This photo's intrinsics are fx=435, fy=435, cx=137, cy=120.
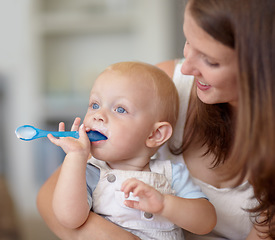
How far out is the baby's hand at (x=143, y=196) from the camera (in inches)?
37.4

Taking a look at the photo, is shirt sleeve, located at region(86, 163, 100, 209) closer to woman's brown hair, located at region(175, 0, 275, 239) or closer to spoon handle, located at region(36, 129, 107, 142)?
spoon handle, located at region(36, 129, 107, 142)

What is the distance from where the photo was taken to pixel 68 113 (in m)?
2.96

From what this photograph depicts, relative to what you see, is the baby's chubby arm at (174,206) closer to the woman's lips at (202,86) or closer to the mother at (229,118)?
the mother at (229,118)

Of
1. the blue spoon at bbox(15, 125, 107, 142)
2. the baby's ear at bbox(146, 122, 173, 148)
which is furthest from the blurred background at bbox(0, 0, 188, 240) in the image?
the blue spoon at bbox(15, 125, 107, 142)

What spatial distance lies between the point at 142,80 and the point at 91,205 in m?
0.34

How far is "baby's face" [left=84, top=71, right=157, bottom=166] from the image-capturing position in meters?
1.07

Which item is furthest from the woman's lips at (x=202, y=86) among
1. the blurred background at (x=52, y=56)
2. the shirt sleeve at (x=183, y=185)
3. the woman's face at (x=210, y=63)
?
the blurred background at (x=52, y=56)

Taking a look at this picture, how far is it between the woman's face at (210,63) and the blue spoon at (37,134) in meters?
0.26

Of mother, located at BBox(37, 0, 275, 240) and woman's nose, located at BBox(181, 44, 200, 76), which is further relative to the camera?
woman's nose, located at BBox(181, 44, 200, 76)

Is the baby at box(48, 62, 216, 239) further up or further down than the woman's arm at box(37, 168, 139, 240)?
further up

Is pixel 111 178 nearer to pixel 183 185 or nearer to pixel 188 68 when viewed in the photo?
pixel 183 185

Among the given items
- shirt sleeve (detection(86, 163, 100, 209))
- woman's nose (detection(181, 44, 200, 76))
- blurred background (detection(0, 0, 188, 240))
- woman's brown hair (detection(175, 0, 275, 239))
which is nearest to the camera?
woman's brown hair (detection(175, 0, 275, 239))

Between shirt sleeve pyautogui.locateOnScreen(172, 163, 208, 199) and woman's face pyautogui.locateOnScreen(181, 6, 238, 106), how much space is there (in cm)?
22

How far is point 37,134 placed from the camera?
1.05m
